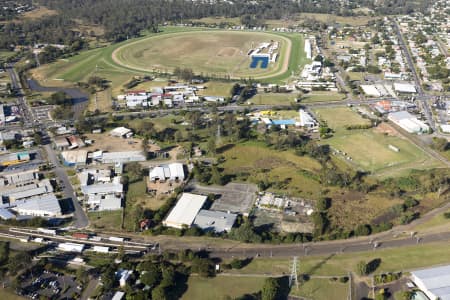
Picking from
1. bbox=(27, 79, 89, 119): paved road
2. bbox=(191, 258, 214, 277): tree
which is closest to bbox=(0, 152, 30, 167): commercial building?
bbox=(27, 79, 89, 119): paved road

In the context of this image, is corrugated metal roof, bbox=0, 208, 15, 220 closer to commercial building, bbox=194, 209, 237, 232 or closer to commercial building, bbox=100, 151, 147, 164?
commercial building, bbox=100, 151, 147, 164

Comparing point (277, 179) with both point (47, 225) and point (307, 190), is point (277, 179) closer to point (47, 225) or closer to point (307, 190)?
point (307, 190)

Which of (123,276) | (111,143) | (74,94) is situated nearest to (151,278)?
(123,276)

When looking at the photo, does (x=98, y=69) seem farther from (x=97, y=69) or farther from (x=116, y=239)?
(x=116, y=239)

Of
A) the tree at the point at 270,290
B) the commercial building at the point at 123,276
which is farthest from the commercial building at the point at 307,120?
the commercial building at the point at 123,276

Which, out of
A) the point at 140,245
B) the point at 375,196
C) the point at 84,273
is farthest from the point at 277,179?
the point at 84,273

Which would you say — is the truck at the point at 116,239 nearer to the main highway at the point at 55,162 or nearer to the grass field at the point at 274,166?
the main highway at the point at 55,162
